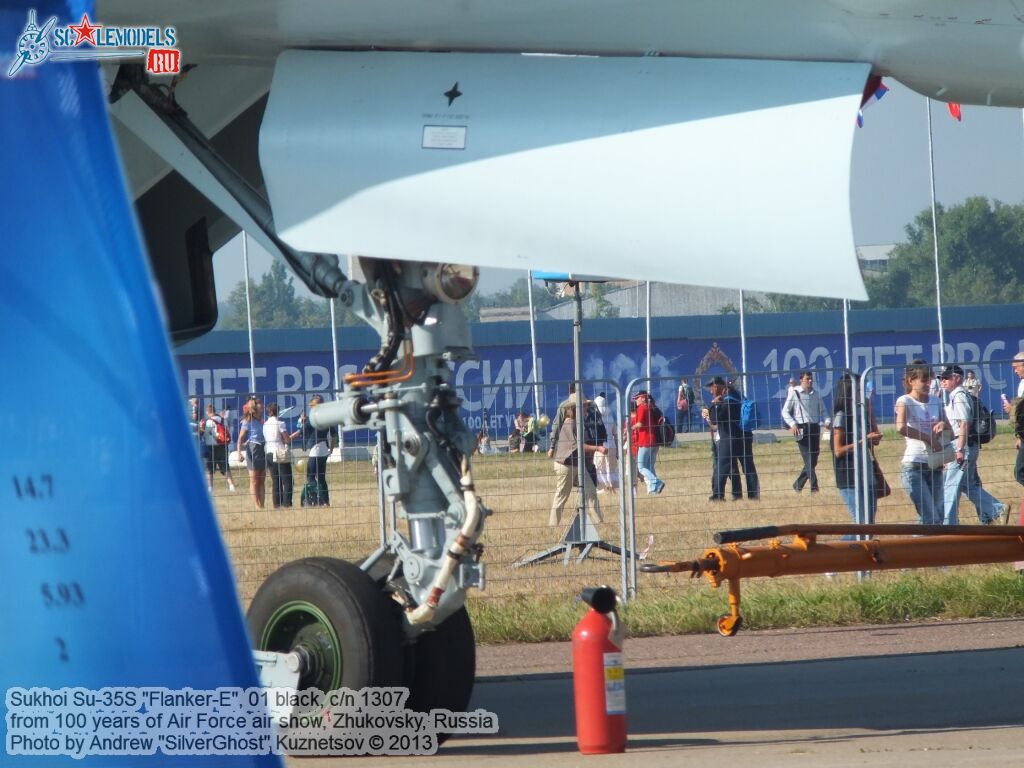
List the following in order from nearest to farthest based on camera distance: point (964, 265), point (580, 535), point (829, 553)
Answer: point (829, 553)
point (580, 535)
point (964, 265)

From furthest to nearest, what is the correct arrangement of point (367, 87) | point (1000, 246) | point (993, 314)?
point (1000, 246) → point (993, 314) → point (367, 87)

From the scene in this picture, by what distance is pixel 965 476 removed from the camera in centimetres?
1128

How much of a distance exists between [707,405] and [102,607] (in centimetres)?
972

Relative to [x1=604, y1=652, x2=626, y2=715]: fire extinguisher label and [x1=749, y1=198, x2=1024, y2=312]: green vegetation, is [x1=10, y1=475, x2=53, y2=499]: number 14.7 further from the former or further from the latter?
[x1=749, y1=198, x2=1024, y2=312]: green vegetation

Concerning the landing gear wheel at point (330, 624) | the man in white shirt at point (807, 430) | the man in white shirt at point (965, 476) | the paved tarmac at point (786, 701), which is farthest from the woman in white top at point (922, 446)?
the landing gear wheel at point (330, 624)

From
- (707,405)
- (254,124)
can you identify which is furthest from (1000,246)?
(254,124)

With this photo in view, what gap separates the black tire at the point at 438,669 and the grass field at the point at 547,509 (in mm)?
4249

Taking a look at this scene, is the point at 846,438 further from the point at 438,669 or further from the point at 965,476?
the point at 438,669

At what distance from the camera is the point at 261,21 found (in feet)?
17.8

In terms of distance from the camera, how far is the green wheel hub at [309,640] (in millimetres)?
5727

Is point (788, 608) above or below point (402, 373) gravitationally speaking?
below

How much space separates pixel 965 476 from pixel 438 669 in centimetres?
682

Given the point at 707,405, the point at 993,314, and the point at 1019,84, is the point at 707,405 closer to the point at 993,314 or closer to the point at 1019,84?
the point at 1019,84

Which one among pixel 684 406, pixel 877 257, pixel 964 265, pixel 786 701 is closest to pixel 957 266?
pixel 964 265
